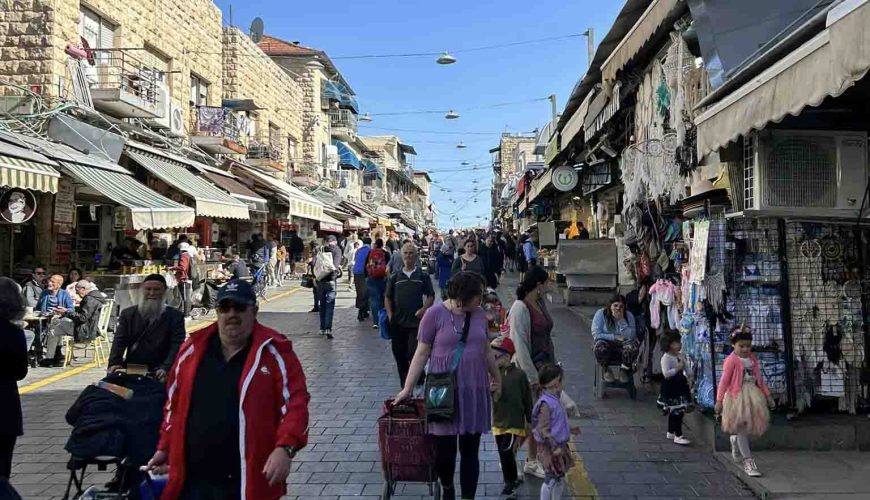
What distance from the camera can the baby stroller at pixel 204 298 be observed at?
14.5m

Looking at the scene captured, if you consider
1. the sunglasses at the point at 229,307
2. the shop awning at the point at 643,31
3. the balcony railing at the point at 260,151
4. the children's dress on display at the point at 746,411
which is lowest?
the children's dress on display at the point at 746,411

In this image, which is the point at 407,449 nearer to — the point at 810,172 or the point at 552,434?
the point at 552,434

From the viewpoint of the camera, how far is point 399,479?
3932mm

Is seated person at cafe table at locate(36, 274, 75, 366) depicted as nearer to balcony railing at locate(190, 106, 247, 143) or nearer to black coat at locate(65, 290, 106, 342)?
black coat at locate(65, 290, 106, 342)

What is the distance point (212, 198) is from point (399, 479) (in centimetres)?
1187

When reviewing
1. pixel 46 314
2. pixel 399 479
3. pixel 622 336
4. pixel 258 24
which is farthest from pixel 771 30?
pixel 258 24

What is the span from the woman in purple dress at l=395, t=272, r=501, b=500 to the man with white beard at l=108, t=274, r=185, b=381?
1.75 m

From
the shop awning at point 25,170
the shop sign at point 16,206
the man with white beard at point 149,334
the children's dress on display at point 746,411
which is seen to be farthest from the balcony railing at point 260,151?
the children's dress on display at point 746,411

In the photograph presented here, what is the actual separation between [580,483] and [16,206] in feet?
30.2

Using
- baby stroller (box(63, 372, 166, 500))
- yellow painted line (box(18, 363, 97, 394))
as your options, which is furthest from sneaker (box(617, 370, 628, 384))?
yellow painted line (box(18, 363, 97, 394))

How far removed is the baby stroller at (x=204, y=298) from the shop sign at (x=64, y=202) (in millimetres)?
3394

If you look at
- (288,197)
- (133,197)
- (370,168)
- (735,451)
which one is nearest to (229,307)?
(735,451)

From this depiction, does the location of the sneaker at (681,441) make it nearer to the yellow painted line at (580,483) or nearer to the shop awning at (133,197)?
the yellow painted line at (580,483)

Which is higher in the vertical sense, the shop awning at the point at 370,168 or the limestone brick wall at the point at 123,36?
the shop awning at the point at 370,168
